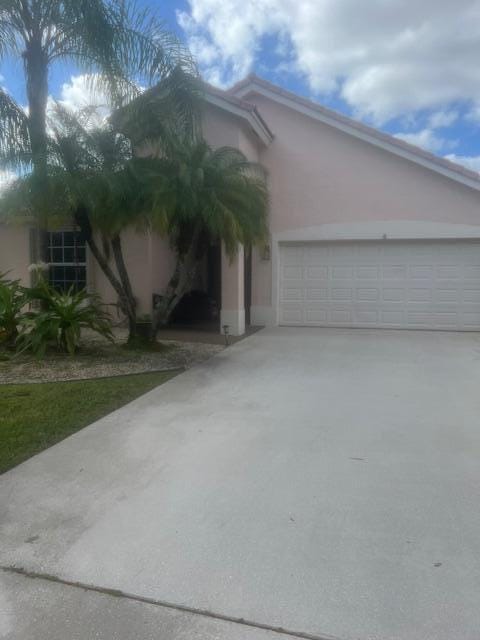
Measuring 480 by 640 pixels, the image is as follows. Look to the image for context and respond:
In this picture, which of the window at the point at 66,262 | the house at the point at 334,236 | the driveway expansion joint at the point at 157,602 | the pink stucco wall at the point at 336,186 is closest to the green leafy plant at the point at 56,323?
the house at the point at 334,236

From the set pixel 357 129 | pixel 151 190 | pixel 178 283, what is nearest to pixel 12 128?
pixel 151 190

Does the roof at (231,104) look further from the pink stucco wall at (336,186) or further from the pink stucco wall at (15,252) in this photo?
the pink stucco wall at (15,252)

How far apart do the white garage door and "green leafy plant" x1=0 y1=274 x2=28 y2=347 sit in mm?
6359

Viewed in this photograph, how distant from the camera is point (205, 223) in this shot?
27.5ft

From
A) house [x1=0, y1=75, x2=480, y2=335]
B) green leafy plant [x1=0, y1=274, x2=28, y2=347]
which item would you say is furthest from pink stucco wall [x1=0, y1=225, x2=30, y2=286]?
green leafy plant [x1=0, y1=274, x2=28, y2=347]

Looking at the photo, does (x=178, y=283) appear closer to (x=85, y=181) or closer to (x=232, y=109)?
(x=85, y=181)

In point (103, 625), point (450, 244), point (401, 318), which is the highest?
point (450, 244)

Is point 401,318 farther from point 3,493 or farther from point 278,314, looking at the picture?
point 3,493

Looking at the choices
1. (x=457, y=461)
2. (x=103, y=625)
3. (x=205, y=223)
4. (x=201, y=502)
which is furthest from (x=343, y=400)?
(x=103, y=625)

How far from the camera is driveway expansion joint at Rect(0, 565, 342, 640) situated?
249cm

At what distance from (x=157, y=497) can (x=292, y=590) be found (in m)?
1.42

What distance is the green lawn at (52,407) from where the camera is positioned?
4.92 metres

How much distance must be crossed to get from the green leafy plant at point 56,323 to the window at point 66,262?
4172 millimetres

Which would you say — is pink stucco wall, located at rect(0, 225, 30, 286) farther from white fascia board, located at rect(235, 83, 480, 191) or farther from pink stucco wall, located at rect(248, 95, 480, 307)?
white fascia board, located at rect(235, 83, 480, 191)
